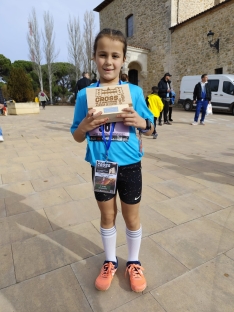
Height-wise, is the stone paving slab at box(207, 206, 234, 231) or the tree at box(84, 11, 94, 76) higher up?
the tree at box(84, 11, 94, 76)

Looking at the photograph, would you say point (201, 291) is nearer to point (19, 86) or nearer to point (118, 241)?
point (118, 241)

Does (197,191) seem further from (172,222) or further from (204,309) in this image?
(204,309)

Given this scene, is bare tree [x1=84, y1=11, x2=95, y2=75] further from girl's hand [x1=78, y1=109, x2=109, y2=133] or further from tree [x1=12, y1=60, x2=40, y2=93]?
girl's hand [x1=78, y1=109, x2=109, y2=133]

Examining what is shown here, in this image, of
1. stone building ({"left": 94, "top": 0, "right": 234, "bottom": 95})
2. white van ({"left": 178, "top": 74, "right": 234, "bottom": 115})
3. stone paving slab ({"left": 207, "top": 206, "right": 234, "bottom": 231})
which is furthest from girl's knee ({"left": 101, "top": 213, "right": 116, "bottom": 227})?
stone building ({"left": 94, "top": 0, "right": 234, "bottom": 95})

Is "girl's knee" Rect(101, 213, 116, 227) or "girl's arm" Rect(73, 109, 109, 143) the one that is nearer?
"girl's arm" Rect(73, 109, 109, 143)

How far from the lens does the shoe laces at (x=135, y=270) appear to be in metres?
1.54

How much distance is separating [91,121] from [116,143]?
0.20 metres

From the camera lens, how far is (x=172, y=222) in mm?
2299

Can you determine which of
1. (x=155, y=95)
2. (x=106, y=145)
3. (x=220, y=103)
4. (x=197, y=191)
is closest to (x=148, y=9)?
(x=220, y=103)

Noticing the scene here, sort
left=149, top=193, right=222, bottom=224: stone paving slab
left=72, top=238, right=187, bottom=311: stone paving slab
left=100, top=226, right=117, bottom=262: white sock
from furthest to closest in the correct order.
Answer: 1. left=149, top=193, right=222, bottom=224: stone paving slab
2. left=100, top=226, right=117, bottom=262: white sock
3. left=72, top=238, right=187, bottom=311: stone paving slab

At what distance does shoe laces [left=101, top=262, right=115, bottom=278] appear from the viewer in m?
1.55

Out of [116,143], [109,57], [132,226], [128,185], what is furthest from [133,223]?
[109,57]

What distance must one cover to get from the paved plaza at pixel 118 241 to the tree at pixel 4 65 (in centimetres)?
3560

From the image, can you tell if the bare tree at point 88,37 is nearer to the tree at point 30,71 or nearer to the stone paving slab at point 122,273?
the tree at point 30,71
